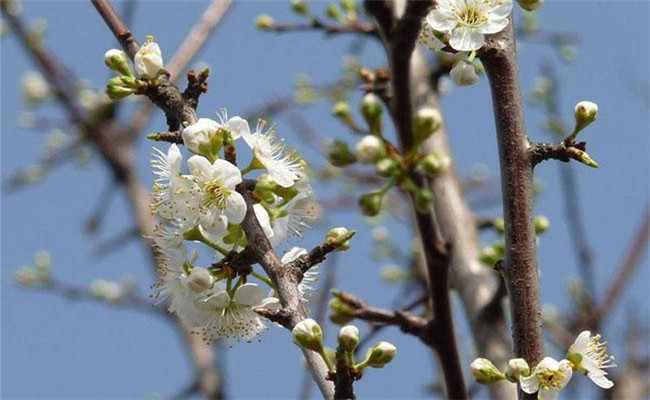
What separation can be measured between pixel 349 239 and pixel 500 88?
0.40m

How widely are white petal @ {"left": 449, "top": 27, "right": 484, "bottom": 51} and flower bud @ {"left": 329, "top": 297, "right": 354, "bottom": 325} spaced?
27.6 inches

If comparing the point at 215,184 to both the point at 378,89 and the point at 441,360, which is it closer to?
the point at 441,360

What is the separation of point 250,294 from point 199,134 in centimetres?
34

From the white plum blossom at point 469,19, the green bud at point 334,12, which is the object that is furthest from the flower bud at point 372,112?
the green bud at point 334,12

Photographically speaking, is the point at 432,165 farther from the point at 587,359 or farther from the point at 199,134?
the point at 587,359

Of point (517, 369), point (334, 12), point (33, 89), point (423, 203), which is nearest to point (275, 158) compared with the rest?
point (517, 369)

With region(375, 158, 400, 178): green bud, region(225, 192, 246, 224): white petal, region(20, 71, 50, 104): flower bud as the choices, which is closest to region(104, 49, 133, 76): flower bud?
region(225, 192, 246, 224): white petal

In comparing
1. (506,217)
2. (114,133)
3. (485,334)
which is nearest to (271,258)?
(506,217)

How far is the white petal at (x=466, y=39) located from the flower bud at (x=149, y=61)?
1.93 ft

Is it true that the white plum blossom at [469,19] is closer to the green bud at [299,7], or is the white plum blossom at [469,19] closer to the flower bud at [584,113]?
the flower bud at [584,113]

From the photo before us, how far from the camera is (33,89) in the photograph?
21.2ft

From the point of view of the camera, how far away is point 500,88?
1.73m

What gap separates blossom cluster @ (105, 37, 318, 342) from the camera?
5.81 ft

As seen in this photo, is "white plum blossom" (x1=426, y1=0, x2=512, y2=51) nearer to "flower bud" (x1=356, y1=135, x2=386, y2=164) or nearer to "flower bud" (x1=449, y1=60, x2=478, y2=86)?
"flower bud" (x1=449, y1=60, x2=478, y2=86)
